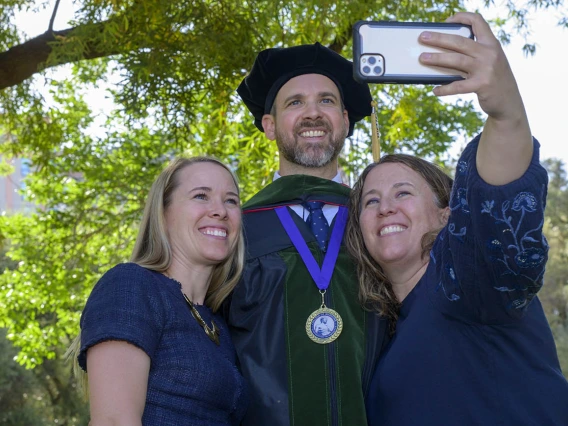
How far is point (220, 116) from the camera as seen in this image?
8414mm

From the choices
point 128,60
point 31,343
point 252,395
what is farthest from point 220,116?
point 252,395

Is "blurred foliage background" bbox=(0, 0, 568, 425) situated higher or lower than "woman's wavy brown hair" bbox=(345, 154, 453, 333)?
higher

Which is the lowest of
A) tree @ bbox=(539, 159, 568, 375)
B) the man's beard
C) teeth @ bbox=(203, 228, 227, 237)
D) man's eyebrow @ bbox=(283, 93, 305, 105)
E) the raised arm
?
the raised arm

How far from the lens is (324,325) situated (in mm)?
3502

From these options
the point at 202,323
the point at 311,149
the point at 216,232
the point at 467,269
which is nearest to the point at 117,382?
the point at 202,323

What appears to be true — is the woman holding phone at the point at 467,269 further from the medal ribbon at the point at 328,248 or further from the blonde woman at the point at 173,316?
the blonde woman at the point at 173,316

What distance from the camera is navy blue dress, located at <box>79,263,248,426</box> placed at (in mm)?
2893

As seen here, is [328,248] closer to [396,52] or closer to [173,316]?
[173,316]

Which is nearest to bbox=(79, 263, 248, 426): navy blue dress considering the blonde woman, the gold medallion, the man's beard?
the blonde woman

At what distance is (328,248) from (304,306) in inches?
11.1

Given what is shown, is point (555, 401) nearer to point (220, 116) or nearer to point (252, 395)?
point (252, 395)

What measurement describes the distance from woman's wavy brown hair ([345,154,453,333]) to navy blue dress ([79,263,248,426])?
675mm

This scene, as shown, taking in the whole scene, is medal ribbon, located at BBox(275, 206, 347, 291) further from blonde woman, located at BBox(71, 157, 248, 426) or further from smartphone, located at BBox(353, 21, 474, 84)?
smartphone, located at BBox(353, 21, 474, 84)

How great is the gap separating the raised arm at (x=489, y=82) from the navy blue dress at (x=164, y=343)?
1.32 m
